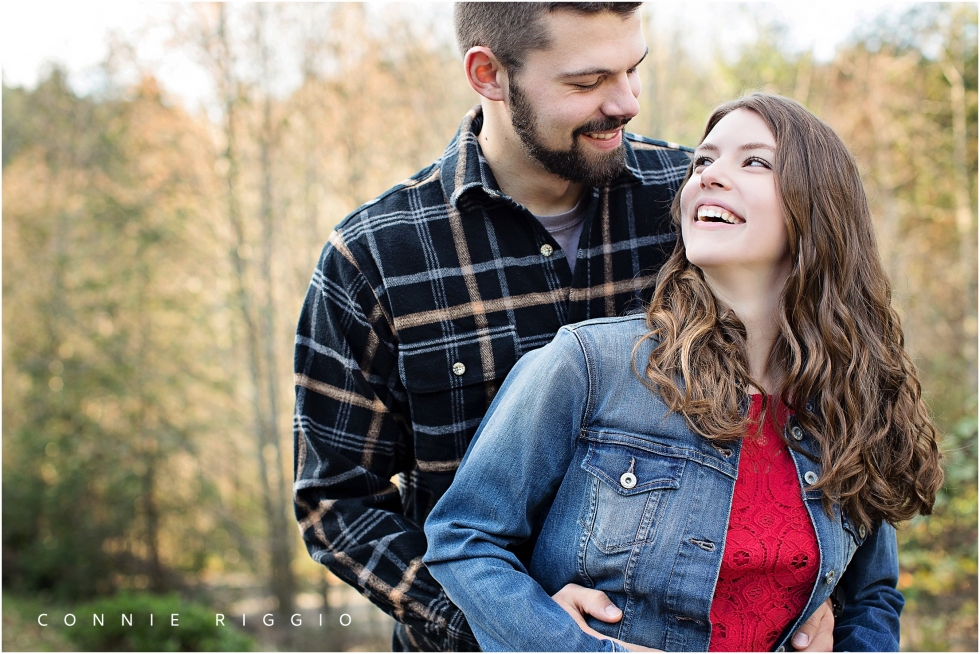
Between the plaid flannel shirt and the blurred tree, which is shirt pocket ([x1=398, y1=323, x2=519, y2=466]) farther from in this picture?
the blurred tree

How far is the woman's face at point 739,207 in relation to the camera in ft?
5.44

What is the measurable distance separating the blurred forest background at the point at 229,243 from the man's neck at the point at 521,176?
5246 millimetres

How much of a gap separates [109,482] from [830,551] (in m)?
9.38

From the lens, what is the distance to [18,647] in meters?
7.79

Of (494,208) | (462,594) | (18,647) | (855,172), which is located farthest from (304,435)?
(18,647)

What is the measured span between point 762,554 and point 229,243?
7962 mm

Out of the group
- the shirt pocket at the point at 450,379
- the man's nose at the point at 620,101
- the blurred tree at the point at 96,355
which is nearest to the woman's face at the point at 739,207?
the man's nose at the point at 620,101

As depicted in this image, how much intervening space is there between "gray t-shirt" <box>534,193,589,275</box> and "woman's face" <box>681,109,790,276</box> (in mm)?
379

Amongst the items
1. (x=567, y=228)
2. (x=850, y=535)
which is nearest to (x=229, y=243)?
(x=567, y=228)

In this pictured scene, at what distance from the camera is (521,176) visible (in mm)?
2035

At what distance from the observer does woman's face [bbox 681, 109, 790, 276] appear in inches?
65.2

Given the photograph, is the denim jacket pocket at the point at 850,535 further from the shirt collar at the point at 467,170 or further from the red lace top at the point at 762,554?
the shirt collar at the point at 467,170

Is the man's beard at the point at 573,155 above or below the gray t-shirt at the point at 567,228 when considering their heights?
above

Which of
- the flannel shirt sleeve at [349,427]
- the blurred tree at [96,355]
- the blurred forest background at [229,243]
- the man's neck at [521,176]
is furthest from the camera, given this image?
the blurred tree at [96,355]
